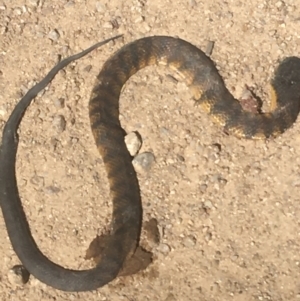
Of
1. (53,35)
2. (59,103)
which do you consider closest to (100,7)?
(53,35)

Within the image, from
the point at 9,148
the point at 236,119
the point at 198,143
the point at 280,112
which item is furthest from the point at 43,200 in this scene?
the point at 280,112

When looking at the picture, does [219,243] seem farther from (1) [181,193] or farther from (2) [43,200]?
(2) [43,200]

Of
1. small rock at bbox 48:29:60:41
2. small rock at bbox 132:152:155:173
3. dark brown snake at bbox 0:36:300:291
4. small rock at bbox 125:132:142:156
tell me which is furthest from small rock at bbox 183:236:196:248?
small rock at bbox 48:29:60:41

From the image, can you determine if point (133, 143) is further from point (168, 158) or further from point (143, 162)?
point (168, 158)

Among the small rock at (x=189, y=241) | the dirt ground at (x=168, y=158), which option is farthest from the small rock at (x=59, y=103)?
the small rock at (x=189, y=241)

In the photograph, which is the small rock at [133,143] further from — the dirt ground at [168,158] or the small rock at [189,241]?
the small rock at [189,241]

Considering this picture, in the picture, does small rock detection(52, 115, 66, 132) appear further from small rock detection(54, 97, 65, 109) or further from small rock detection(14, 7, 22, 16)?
small rock detection(14, 7, 22, 16)
